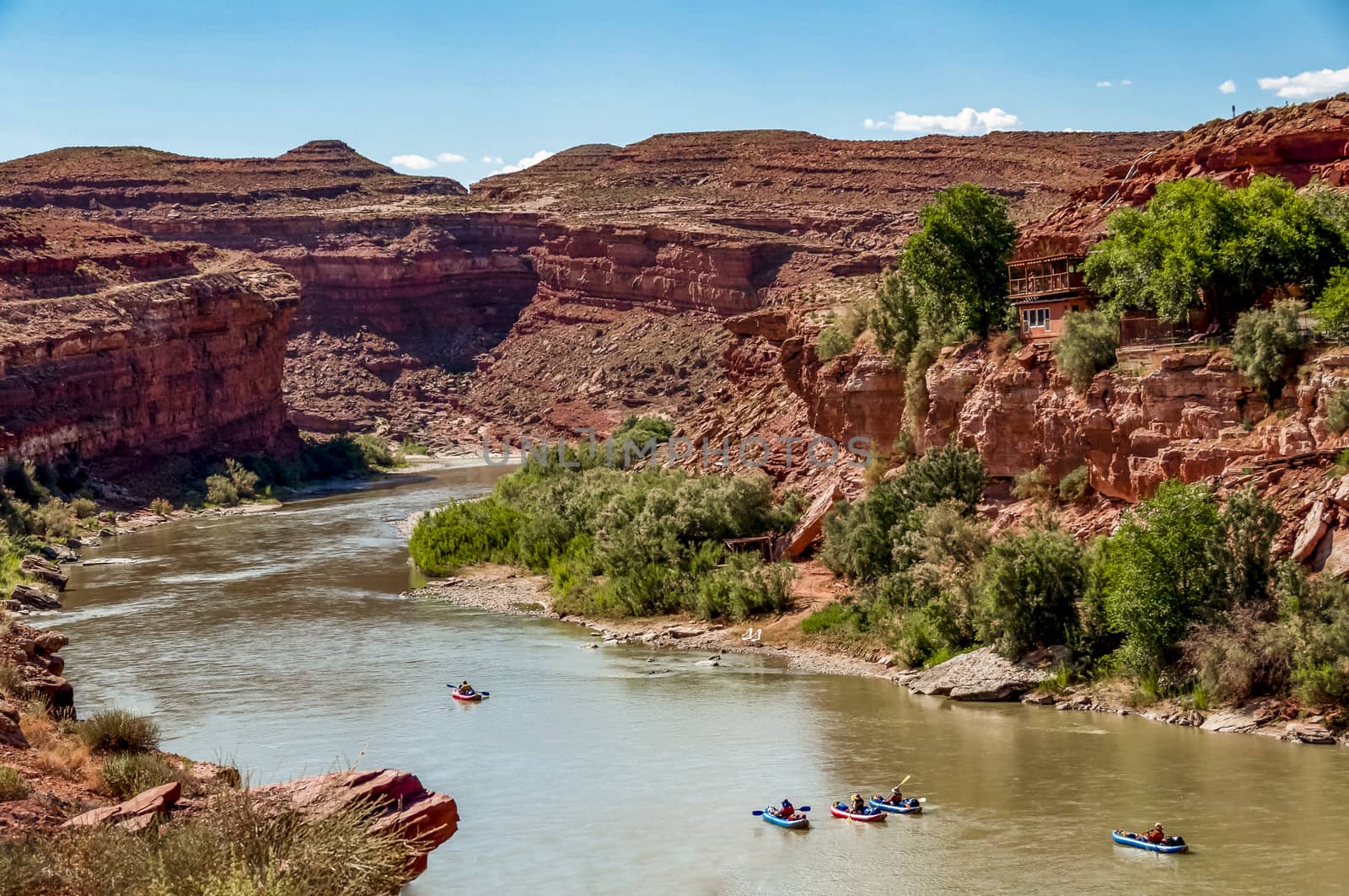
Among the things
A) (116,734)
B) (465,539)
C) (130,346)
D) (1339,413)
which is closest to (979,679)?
(1339,413)

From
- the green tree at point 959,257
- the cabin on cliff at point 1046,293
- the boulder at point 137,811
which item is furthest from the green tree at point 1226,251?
the boulder at point 137,811

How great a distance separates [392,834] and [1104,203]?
3260cm

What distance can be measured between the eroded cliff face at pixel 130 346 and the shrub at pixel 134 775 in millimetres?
47941

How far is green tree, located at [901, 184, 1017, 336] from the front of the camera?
42.7m

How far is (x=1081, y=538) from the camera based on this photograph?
114ft

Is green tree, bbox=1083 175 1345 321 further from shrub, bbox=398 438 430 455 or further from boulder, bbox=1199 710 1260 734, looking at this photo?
shrub, bbox=398 438 430 455

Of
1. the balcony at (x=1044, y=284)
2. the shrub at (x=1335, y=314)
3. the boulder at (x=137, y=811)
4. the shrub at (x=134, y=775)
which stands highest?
the balcony at (x=1044, y=284)

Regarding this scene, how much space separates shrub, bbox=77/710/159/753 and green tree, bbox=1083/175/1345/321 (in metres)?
22.8

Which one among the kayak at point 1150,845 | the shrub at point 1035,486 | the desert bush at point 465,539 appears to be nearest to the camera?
the kayak at point 1150,845

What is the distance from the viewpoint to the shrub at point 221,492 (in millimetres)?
77438

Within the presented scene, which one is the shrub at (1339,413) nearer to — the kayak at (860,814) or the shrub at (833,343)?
the kayak at (860,814)

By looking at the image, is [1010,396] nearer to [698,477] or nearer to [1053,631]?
[1053,631]

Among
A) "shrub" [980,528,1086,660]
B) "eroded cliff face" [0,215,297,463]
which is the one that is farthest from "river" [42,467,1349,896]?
"eroded cliff face" [0,215,297,463]

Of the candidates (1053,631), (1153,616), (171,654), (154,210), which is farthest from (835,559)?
(154,210)
